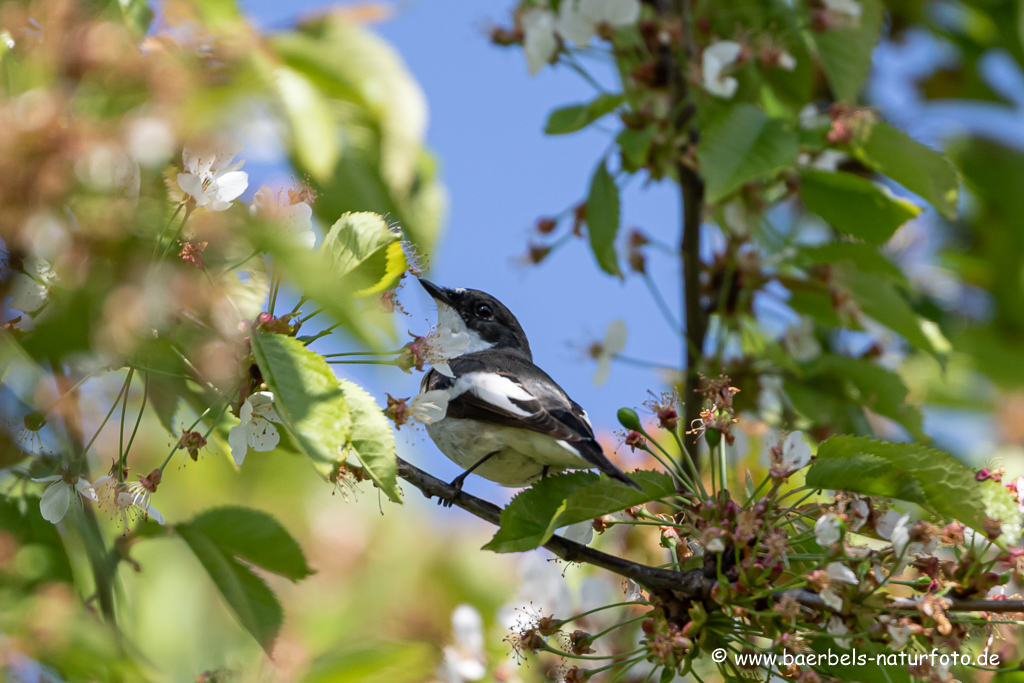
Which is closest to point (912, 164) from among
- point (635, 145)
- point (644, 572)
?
point (635, 145)

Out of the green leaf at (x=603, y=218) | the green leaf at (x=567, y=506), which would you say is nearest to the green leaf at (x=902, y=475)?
the green leaf at (x=567, y=506)

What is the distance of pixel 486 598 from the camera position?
4.82 meters

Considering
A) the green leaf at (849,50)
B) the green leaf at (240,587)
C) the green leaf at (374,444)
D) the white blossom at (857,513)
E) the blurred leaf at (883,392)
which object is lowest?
the green leaf at (240,587)

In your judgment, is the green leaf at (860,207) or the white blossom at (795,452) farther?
the green leaf at (860,207)

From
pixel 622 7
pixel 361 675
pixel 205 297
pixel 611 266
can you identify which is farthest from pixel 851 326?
pixel 205 297

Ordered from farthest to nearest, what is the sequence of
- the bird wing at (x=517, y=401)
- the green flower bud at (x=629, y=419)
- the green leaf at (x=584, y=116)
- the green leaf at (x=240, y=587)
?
the green leaf at (x=584, y=116) < the bird wing at (x=517, y=401) < the green flower bud at (x=629, y=419) < the green leaf at (x=240, y=587)

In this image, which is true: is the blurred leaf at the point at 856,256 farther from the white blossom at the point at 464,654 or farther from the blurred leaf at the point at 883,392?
the white blossom at the point at 464,654

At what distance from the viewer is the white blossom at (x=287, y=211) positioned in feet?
7.65

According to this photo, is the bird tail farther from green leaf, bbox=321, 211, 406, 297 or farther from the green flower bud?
green leaf, bbox=321, 211, 406, 297

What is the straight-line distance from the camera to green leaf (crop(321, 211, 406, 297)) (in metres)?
2.22

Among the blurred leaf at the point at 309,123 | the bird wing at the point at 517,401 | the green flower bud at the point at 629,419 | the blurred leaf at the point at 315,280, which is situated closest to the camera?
the blurred leaf at the point at 315,280

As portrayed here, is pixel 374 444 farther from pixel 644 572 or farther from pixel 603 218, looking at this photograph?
pixel 603 218

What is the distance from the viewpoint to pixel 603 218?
351 cm

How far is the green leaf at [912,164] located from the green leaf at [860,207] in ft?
0.28
